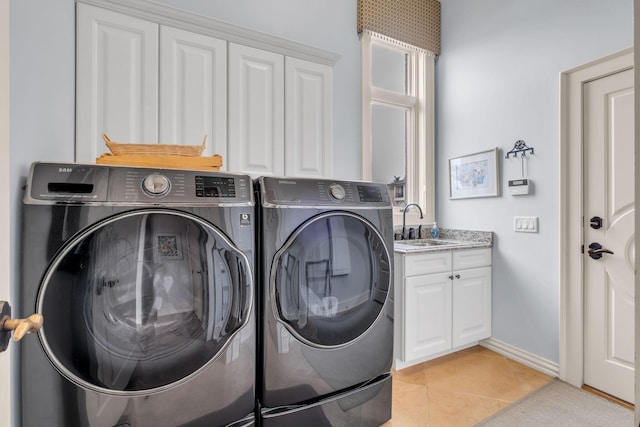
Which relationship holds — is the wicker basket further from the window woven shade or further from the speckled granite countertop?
the window woven shade

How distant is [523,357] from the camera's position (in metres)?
2.20

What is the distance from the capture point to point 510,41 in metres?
2.30

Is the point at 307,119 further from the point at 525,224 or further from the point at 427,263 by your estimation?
the point at 525,224

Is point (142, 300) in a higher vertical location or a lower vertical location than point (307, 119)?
lower

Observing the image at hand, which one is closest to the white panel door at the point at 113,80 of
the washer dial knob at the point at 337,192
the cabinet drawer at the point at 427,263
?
the washer dial knob at the point at 337,192

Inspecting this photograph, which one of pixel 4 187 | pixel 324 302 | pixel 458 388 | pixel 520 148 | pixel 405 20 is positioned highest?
pixel 405 20

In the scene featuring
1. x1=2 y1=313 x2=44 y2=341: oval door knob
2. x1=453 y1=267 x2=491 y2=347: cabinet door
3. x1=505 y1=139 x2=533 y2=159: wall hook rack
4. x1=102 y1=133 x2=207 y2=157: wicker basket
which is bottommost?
x1=453 y1=267 x2=491 y2=347: cabinet door

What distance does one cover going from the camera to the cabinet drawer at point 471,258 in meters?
2.25

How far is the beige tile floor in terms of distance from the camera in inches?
64.7

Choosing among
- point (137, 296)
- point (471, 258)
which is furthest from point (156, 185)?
point (471, 258)

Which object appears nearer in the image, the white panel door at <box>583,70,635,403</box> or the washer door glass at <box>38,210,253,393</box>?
the washer door glass at <box>38,210,253,393</box>

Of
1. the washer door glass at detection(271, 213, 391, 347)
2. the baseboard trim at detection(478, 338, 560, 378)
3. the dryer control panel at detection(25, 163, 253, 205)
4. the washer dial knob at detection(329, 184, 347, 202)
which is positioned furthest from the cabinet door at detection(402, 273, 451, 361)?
the dryer control panel at detection(25, 163, 253, 205)

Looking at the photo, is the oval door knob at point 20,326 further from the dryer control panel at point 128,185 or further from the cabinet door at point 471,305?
the cabinet door at point 471,305

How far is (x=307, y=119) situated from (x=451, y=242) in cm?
162
